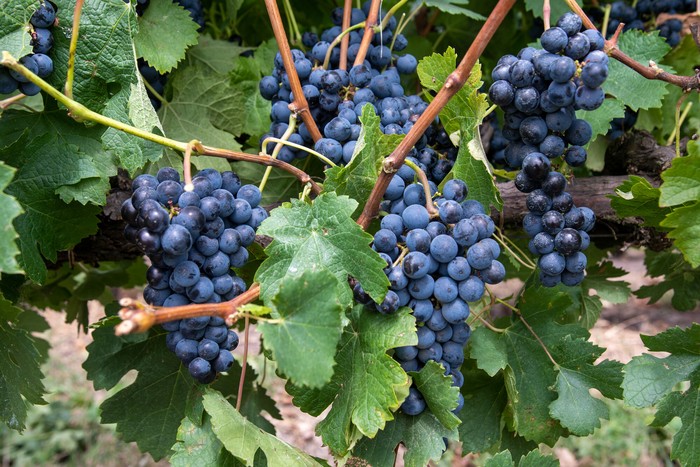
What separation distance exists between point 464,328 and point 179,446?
512 mm

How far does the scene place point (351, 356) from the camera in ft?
3.51

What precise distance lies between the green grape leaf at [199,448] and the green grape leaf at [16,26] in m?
0.68

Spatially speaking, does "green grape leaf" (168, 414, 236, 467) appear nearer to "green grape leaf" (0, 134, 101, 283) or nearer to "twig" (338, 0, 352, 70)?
"green grape leaf" (0, 134, 101, 283)

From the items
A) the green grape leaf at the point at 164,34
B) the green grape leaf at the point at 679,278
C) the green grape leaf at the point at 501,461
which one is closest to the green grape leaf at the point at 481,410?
the green grape leaf at the point at 501,461

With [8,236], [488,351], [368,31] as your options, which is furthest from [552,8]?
[8,236]

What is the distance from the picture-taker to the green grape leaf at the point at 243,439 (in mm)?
1026

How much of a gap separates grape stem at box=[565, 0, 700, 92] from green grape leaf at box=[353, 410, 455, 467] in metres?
0.68

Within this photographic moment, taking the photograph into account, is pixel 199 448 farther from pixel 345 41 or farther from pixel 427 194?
Answer: pixel 345 41

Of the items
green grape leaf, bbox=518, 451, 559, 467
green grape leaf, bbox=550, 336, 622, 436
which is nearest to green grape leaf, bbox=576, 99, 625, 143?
green grape leaf, bbox=550, 336, 622, 436

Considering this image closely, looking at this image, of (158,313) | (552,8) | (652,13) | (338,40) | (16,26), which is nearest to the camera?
(158,313)

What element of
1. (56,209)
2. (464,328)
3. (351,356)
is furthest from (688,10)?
(56,209)

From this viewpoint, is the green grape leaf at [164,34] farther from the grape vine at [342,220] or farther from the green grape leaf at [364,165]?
the green grape leaf at [364,165]

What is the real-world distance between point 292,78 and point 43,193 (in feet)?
1.61

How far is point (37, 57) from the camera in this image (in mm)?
1103
